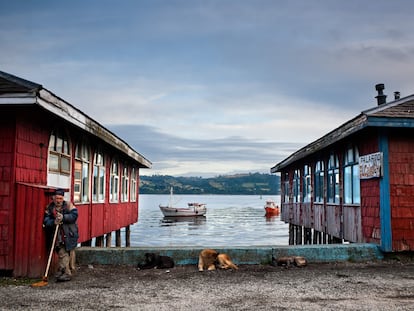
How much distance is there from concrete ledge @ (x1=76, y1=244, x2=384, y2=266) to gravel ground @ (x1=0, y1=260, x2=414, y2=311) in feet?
0.94

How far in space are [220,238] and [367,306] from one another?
4476 cm

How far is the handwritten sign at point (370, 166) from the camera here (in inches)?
485

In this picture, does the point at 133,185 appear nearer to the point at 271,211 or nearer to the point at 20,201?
the point at 20,201

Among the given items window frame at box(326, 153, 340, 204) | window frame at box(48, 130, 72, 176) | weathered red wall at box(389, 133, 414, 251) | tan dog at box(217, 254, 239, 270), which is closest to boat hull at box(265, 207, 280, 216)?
window frame at box(326, 153, 340, 204)

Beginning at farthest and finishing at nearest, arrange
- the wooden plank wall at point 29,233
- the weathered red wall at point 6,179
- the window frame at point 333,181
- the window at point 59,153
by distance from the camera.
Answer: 1. the window frame at point 333,181
2. the window at point 59,153
3. the weathered red wall at point 6,179
4. the wooden plank wall at point 29,233

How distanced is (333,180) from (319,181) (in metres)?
2.44

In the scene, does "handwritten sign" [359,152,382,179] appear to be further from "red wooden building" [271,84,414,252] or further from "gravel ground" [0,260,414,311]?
"gravel ground" [0,260,414,311]

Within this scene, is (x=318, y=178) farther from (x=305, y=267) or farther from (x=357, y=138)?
(x=305, y=267)

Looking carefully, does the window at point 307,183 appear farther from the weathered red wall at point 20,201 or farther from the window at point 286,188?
the weathered red wall at point 20,201

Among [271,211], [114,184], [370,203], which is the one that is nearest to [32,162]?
[370,203]

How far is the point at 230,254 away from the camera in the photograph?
11328mm

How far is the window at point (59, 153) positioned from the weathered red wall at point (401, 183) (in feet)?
27.7

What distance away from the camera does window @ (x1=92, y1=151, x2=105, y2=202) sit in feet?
54.6

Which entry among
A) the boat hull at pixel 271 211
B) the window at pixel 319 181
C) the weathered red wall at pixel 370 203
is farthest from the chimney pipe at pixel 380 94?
the boat hull at pixel 271 211
